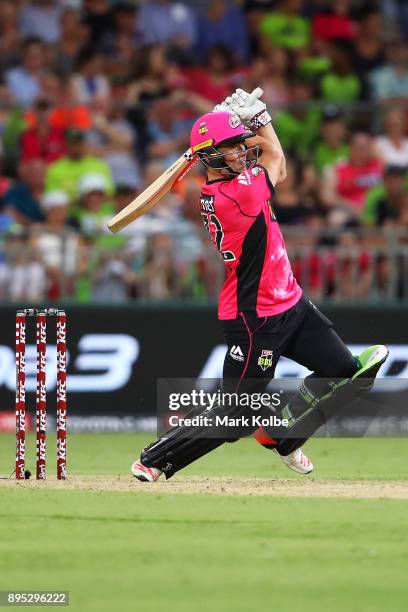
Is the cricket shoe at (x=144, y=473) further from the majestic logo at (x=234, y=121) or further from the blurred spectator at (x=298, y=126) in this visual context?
the blurred spectator at (x=298, y=126)

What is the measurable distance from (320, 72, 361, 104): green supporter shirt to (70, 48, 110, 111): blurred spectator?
288 centimetres

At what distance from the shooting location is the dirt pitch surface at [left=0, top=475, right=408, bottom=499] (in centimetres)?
958

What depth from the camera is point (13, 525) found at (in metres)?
8.24

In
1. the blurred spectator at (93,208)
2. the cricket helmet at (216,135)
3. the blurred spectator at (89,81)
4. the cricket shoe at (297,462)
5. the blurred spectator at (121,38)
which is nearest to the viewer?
the cricket helmet at (216,135)

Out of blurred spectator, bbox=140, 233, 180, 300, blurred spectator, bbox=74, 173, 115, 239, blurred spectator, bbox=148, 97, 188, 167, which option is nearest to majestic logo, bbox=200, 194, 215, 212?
blurred spectator, bbox=140, 233, 180, 300

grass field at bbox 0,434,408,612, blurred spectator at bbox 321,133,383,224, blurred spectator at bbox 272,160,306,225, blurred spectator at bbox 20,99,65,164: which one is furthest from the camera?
blurred spectator at bbox 20,99,65,164

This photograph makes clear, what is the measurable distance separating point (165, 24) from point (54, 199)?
4.36 meters

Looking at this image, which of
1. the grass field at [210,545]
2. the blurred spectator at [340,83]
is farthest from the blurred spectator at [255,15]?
the grass field at [210,545]

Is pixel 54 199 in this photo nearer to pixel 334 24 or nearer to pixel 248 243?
pixel 334 24

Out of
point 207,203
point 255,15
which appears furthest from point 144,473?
point 255,15

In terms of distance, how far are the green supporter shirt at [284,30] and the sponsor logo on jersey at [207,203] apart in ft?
33.9

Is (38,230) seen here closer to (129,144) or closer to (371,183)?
(129,144)

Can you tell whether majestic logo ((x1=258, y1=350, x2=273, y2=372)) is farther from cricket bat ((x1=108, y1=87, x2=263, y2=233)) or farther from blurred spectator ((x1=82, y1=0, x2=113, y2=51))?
blurred spectator ((x1=82, y1=0, x2=113, y2=51))

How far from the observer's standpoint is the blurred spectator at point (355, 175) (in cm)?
1739
